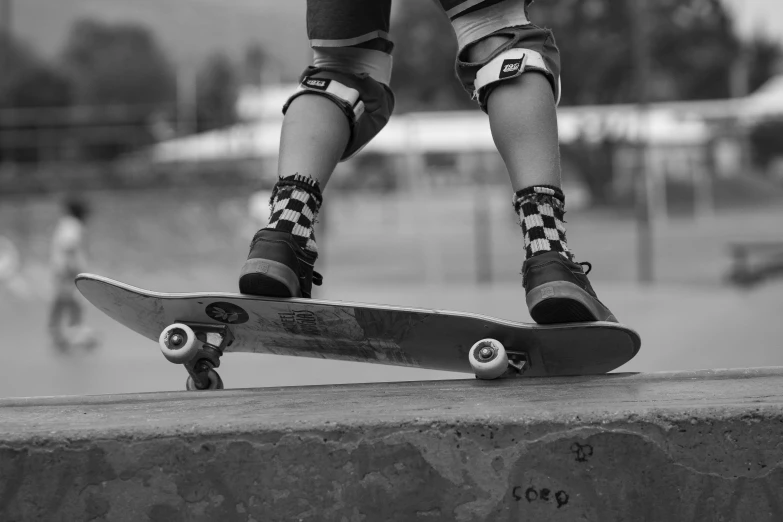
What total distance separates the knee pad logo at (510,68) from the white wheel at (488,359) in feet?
1.73

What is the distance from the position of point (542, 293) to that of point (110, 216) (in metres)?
17.0

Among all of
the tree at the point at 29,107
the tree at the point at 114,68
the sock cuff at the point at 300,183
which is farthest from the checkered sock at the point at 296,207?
the tree at the point at 114,68

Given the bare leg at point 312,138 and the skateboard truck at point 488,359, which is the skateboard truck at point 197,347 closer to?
the bare leg at point 312,138

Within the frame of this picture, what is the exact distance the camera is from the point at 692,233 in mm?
20297

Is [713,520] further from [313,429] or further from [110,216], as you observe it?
[110,216]

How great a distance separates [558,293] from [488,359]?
Answer: 0.18m

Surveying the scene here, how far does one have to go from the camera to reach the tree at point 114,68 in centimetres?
7050

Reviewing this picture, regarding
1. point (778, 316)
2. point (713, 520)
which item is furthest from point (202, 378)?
point (778, 316)

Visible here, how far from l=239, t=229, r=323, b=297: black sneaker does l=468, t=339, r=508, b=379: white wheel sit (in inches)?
14.7

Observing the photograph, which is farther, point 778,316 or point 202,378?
point 778,316

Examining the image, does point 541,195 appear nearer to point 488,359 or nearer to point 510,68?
point 510,68

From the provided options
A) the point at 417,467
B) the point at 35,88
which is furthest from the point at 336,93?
the point at 35,88

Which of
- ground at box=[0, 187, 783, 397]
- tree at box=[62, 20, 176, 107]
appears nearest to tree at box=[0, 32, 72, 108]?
tree at box=[62, 20, 176, 107]

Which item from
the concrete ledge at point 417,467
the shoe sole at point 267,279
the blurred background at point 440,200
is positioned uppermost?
the blurred background at point 440,200
